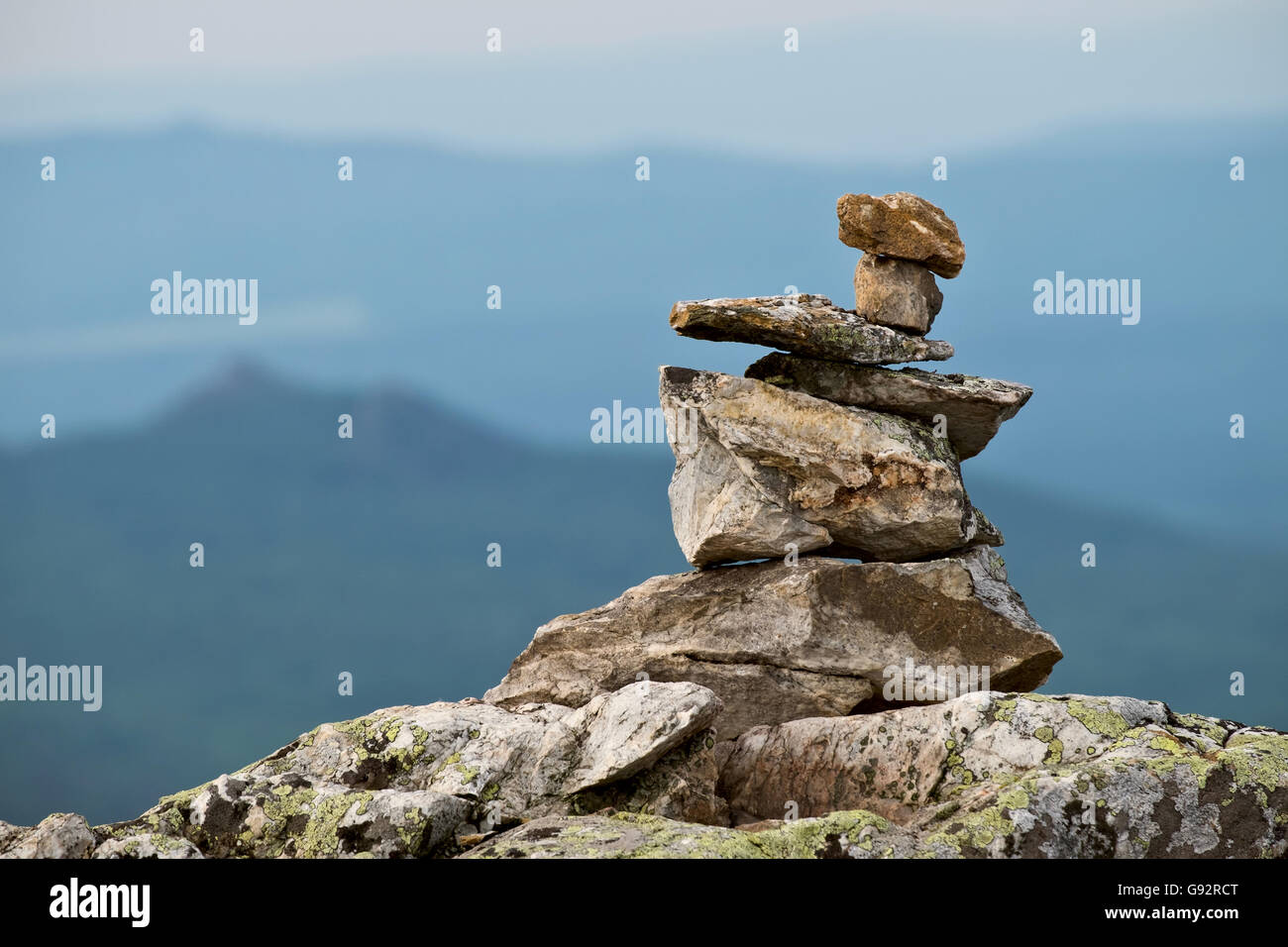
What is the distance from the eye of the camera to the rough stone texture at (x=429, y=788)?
Result: 13.0 metres

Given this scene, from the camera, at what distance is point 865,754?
48.2 ft

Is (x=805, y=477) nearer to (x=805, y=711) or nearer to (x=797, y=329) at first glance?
(x=797, y=329)

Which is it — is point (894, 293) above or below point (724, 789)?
above

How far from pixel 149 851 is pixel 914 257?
12.9 metres

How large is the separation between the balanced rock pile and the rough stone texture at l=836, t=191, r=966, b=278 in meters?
0.04

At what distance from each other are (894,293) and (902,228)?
959 millimetres

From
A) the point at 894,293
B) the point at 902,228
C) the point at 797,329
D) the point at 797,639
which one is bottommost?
the point at 797,639

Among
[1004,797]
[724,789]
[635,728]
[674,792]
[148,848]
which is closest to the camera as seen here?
[1004,797]

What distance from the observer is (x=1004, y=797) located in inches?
473

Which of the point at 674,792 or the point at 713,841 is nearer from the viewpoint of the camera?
the point at 713,841

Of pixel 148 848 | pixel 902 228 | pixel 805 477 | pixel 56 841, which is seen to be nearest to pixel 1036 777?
pixel 805 477
